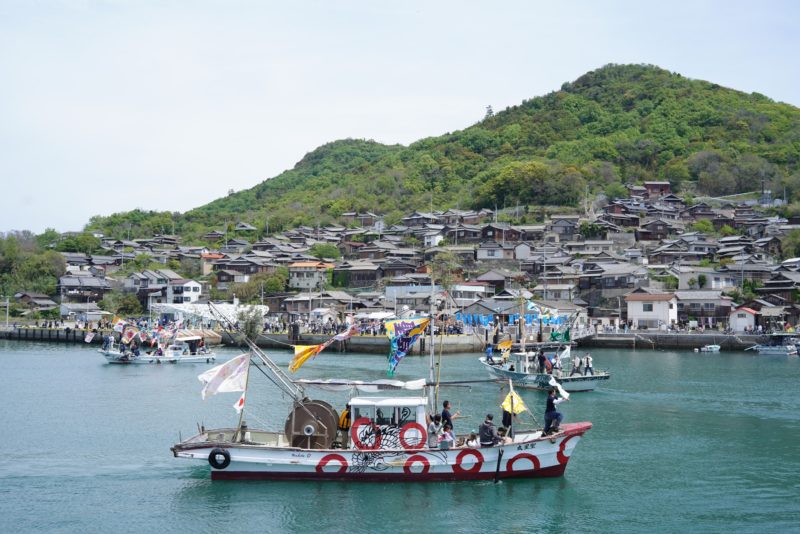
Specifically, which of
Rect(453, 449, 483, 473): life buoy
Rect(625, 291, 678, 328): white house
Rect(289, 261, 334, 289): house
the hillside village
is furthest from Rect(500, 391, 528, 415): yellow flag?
Rect(289, 261, 334, 289): house

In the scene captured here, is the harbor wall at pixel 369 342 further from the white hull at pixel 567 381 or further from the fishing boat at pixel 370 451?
the fishing boat at pixel 370 451

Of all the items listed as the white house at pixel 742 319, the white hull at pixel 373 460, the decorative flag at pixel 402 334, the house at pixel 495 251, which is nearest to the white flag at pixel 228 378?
the white hull at pixel 373 460

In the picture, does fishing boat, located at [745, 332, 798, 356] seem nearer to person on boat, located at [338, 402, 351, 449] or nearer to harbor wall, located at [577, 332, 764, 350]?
harbor wall, located at [577, 332, 764, 350]

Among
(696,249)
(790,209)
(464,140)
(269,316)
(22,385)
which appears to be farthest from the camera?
(464,140)

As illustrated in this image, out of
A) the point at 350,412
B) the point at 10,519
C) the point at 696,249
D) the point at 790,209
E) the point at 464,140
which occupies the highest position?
the point at 464,140

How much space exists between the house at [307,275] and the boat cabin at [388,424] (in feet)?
205

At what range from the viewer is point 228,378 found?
2011 centimetres

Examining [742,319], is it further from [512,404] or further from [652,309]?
[512,404]

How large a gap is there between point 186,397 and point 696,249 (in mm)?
63086

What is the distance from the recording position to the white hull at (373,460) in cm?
1944

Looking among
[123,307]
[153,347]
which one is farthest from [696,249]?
[123,307]

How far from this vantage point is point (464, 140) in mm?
155000

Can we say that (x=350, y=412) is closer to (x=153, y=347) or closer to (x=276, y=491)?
(x=276, y=491)

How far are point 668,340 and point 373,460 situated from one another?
154ft
